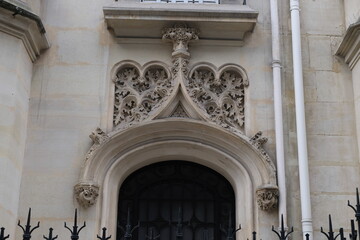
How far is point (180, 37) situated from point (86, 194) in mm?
2790

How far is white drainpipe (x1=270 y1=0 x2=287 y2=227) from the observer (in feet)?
29.8

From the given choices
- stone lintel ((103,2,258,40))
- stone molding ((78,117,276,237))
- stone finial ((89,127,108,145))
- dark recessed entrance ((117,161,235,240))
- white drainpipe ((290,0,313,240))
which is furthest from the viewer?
stone lintel ((103,2,258,40))

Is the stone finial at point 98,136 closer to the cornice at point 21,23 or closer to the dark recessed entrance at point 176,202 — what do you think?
the dark recessed entrance at point 176,202

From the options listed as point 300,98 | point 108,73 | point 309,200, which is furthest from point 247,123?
point 108,73

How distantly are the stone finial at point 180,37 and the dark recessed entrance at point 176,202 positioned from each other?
172cm

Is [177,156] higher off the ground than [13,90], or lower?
lower

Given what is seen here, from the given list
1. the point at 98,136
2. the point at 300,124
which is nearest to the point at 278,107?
the point at 300,124

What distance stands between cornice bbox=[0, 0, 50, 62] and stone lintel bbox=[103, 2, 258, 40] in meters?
1.11

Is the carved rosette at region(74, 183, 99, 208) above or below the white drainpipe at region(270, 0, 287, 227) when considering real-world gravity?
below

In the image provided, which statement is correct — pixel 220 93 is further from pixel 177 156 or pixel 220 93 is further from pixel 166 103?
pixel 177 156

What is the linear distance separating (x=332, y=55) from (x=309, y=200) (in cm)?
245

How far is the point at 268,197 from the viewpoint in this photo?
29.6ft

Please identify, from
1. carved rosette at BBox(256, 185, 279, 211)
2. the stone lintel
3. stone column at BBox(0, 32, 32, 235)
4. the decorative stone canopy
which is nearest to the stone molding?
the decorative stone canopy

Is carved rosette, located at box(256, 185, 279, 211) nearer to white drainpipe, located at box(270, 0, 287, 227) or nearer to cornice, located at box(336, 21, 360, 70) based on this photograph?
white drainpipe, located at box(270, 0, 287, 227)
